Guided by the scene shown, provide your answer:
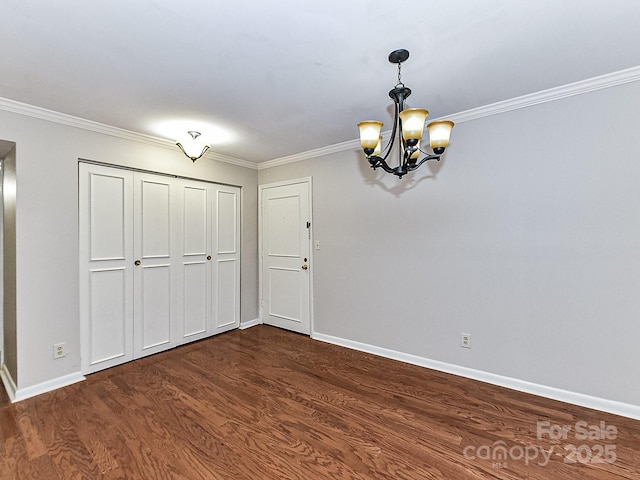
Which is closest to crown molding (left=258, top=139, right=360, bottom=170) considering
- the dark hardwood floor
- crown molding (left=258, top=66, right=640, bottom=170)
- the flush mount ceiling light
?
crown molding (left=258, top=66, right=640, bottom=170)

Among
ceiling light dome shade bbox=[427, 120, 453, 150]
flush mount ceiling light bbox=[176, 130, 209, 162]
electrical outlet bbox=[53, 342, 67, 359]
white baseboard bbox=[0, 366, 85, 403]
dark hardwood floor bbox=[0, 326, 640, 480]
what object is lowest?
dark hardwood floor bbox=[0, 326, 640, 480]

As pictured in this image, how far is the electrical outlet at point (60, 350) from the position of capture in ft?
8.68

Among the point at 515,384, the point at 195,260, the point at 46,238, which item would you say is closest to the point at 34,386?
the point at 46,238

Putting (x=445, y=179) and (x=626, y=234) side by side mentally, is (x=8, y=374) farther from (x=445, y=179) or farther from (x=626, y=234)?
(x=626, y=234)

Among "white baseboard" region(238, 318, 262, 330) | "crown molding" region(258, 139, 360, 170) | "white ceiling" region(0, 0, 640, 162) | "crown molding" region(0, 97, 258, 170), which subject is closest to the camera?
"white ceiling" region(0, 0, 640, 162)

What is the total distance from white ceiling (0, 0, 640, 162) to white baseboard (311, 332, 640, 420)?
2.38 m

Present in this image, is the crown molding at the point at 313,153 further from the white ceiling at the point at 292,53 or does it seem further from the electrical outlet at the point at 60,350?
the electrical outlet at the point at 60,350

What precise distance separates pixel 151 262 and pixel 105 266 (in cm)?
44

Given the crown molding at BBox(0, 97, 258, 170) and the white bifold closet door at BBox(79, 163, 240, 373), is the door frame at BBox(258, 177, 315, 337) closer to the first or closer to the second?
the white bifold closet door at BBox(79, 163, 240, 373)

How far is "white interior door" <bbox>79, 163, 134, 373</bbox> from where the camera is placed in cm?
286

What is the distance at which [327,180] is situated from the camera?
3771 mm

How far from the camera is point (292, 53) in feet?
6.05

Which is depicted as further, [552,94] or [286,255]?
[286,255]

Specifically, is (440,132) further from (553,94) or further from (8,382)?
(8,382)
